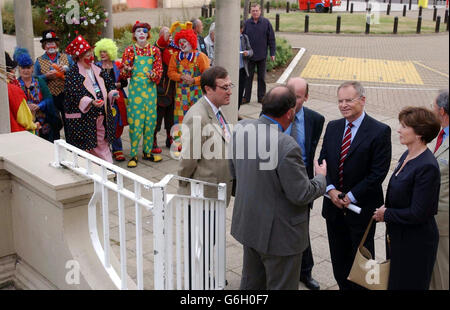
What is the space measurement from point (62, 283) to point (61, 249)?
0.79 ft

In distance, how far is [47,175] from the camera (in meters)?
3.78

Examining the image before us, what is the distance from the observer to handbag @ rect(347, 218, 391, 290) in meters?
4.09

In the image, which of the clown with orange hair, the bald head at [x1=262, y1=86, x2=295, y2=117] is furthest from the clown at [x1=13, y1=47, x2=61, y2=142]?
the bald head at [x1=262, y1=86, x2=295, y2=117]

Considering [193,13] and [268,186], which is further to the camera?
[193,13]

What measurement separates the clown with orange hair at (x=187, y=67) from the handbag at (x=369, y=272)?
14.3 feet

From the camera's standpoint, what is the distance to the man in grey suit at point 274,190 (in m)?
3.69

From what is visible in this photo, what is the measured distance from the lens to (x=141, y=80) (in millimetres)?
7691

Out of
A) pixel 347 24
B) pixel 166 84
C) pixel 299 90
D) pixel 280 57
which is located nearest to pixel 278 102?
pixel 299 90

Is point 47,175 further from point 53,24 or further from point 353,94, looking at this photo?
point 53,24

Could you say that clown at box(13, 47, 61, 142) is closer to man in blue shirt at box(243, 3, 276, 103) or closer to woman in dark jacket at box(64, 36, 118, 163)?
woman in dark jacket at box(64, 36, 118, 163)

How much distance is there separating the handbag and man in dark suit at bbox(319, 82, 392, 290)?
0.39 meters

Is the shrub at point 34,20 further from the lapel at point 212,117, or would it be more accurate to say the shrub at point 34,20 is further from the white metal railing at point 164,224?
the white metal railing at point 164,224

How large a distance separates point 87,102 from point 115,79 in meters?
1.13
